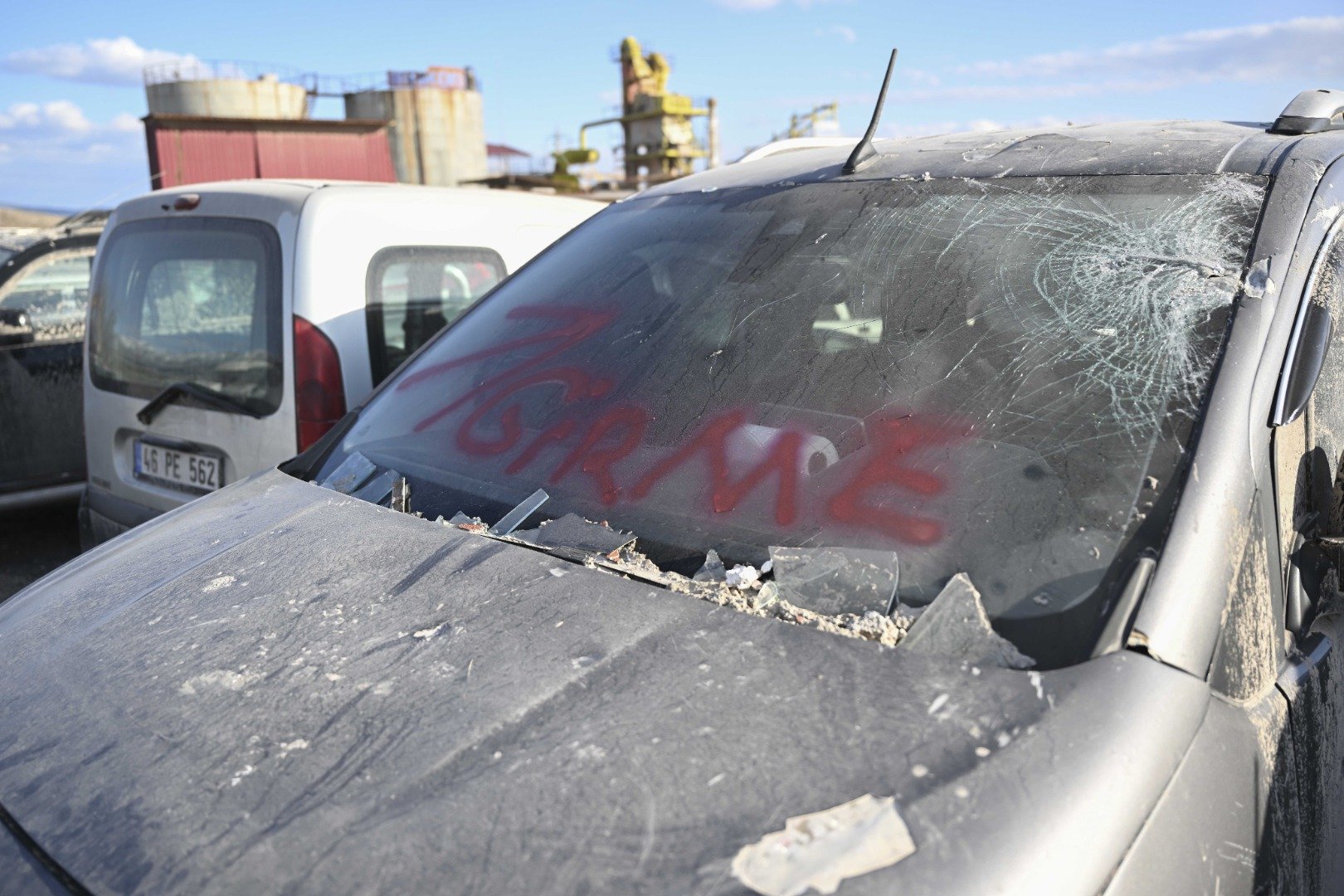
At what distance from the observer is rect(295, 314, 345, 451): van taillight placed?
340cm

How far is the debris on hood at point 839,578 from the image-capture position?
1342 mm

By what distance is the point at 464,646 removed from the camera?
129 cm

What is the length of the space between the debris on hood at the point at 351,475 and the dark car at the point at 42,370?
3990 millimetres

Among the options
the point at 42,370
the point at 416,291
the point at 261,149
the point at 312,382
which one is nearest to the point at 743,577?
the point at 312,382

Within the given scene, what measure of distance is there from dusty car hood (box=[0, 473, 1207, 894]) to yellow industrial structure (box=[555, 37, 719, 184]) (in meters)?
24.3

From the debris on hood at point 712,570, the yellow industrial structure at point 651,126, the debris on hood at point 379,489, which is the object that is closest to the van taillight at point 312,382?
the debris on hood at point 379,489

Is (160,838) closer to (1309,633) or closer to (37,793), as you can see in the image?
(37,793)

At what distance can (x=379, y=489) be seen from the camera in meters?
1.95

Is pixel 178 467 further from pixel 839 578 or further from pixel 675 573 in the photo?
pixel 839 578

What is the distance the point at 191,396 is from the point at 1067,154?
3.09 metres

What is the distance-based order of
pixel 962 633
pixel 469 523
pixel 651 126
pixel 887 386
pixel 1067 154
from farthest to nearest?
pixel 651 126, pixel 1067 154, pixel 469 523, pixel 887 386, pixel 962 633

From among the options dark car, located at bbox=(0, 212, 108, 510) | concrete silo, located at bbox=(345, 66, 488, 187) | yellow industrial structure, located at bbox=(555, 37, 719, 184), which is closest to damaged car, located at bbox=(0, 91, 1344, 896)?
dark car, located at bbox=(0, 212, 108, 510)

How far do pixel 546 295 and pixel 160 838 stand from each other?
143cm

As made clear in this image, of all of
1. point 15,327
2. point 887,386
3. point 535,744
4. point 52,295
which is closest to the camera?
point 535,744
